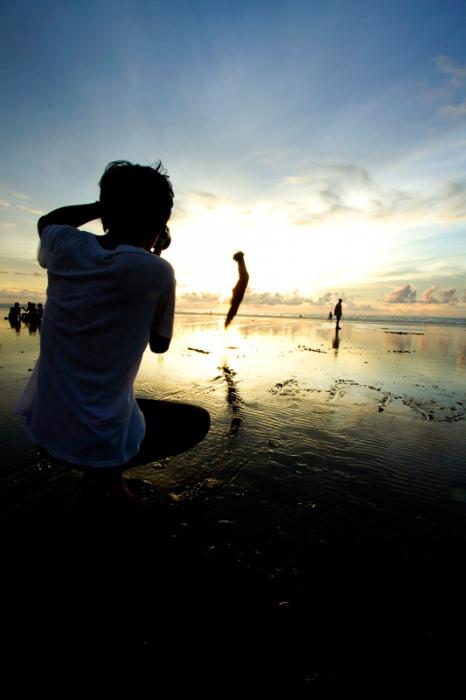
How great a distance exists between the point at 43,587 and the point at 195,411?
4.64ft

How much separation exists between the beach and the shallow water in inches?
1.2

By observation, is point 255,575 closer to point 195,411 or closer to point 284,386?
point 195,411

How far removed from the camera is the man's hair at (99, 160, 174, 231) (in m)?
1.62

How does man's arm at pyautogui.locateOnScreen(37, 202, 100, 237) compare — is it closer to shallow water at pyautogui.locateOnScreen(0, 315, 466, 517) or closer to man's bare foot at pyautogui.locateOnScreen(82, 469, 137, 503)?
man's bare foot at pyautogui.locateOnScreen(82, 469, 137, 503)

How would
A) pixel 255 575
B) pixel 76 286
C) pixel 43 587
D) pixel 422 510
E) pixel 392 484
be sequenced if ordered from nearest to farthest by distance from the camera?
pixel 76 286, pixel 43 587, pixel 255 575, pixel 422 510, pixel 392 484

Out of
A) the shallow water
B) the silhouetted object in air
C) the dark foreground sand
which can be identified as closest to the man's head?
the dark foreground sand

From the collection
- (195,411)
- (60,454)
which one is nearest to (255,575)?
(195,411)

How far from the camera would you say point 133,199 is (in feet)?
5.32

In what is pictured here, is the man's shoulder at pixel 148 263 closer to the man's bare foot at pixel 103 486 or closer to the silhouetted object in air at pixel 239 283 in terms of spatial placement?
the man's bare foot at pixel 103 486

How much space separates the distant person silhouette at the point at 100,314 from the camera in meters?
1.49

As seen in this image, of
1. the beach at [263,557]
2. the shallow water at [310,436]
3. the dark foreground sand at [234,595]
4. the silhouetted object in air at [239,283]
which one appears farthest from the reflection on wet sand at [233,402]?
the dark foreground sand at [234,595]

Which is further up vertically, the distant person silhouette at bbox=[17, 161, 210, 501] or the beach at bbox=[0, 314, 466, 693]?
the distant person silhouette at bbox=[17, 161, 210, 501]

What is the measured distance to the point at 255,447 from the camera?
4.16 m

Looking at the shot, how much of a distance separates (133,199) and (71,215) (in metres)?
A: 0.35
